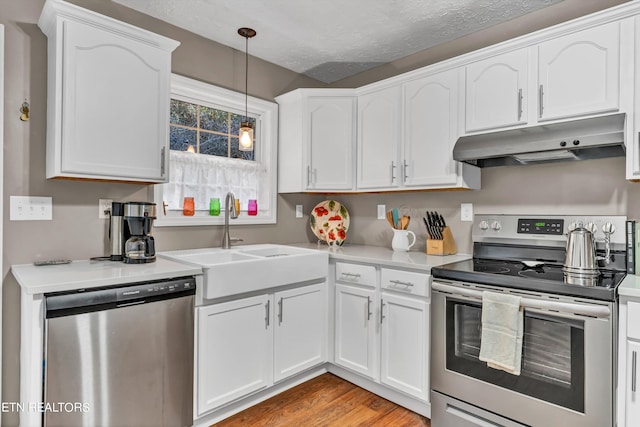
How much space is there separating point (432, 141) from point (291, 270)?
1285 millimetres

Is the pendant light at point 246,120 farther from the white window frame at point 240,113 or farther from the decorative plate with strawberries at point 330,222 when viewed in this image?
the decorative plate with strawberries at point 330,222

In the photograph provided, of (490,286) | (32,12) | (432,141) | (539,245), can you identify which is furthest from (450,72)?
(32,12)

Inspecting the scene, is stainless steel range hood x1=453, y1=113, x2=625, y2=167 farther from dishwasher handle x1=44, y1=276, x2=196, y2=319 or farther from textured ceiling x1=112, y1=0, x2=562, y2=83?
dishwasher handle x1=44, y1=276, x2=196, y2=319

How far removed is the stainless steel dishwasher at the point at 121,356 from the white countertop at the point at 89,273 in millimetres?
38

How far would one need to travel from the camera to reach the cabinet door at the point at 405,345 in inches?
87.0

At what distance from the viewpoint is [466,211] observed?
2.70 metres

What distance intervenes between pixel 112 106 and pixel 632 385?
9.17 ft

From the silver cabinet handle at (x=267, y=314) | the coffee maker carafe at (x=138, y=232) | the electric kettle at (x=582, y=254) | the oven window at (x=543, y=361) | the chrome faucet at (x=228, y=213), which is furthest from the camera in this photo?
the chrome faucet at (x=228, y=213)

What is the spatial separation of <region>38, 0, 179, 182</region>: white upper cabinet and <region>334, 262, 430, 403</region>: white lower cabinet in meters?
1.43

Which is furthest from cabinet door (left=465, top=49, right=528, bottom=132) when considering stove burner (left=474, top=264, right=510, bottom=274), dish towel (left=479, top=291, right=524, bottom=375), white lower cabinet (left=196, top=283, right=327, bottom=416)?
white lower cabinet (left=196, top=283, right=327, bottom=416)

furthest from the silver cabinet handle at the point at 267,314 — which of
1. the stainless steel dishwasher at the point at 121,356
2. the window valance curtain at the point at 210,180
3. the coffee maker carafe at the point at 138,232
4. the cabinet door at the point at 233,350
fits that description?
the window valance curtain at the point at 210,180

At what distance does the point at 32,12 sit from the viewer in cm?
205

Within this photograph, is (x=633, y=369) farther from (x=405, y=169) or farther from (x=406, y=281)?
(x=405, y=169)

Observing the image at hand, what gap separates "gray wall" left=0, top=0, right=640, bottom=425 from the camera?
199 centimetres
